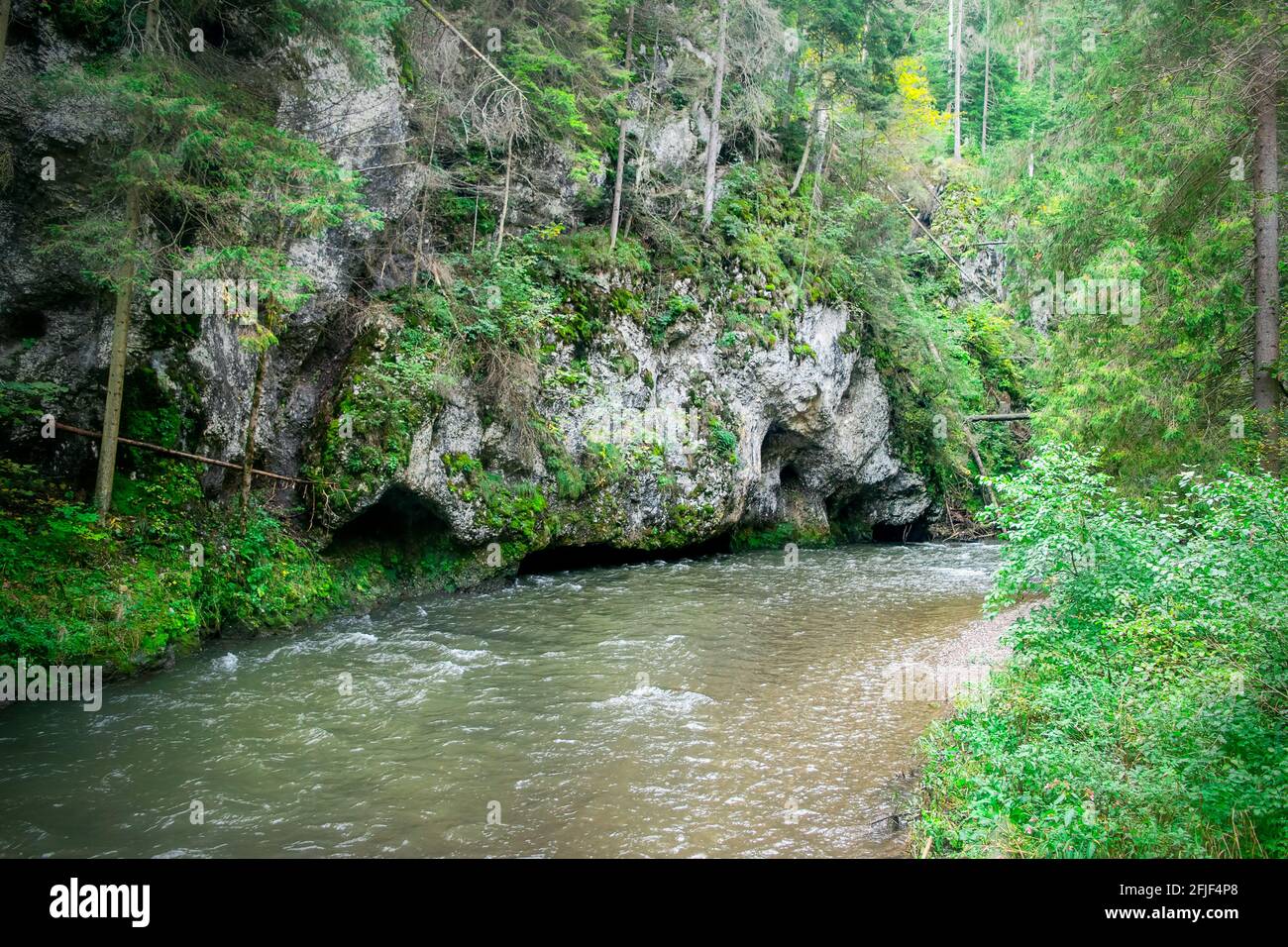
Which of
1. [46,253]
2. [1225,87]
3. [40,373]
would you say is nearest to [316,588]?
[40,373]

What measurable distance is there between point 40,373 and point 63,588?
10.2ft

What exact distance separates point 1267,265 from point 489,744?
12.5 m

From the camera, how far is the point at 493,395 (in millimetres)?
14602

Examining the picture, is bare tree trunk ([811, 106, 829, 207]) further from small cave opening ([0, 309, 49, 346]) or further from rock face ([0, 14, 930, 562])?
small cave opening ([0, 309, 49, 346])

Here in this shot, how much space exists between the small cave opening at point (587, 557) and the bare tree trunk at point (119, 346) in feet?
27.3

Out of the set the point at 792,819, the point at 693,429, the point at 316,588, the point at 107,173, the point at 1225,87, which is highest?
the point at 1225,87

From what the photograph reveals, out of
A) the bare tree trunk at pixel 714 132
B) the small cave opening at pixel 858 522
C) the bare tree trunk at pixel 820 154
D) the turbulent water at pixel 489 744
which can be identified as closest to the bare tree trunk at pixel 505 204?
the bare tree trunk at pixel 714 132

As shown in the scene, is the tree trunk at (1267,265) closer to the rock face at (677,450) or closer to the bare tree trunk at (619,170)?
the rock face at (677,450)

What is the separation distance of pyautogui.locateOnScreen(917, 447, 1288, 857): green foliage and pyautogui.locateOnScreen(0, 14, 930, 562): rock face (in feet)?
31.8

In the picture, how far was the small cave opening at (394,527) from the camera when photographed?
1315cm

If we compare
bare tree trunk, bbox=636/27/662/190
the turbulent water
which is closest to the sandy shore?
the turbulent water

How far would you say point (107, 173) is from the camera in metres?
9.55
